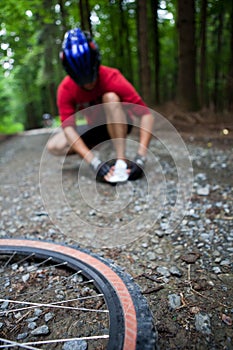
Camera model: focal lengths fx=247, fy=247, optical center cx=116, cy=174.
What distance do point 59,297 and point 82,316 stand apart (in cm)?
20

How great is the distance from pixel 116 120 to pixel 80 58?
80 cm

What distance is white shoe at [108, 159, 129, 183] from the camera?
9.21 feet

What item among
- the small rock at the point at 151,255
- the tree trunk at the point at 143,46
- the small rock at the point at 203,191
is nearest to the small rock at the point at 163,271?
the small rock at the point at 151,255

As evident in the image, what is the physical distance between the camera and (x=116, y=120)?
3.06 metres

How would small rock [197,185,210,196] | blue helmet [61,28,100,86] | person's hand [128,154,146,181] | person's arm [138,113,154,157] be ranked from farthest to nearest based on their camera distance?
person's arm [138,113,154,157], person's hand [128,154,146,181], blue helmet [61,28,100,86], small rock [197,185,210,196]

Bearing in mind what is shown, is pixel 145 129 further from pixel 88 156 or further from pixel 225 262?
pixel 225 262

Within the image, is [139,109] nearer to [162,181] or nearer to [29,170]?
[162,181]

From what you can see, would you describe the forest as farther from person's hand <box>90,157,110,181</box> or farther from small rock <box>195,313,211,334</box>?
small rock <box>195,313,211,334</box>

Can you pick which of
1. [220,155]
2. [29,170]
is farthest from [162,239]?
[29,170]

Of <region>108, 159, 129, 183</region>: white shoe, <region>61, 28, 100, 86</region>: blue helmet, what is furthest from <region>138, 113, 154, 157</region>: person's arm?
<region>61, 28, 100, 86</region>: blue helmet

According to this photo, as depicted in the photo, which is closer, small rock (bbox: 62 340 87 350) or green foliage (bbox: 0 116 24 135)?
small rock (bbox: 62 340 87 350)

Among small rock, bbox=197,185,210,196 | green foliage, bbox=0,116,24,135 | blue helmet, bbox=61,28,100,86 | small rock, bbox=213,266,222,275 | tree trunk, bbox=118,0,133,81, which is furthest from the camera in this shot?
green foliage, bbox=0,116,24,135

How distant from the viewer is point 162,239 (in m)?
1.90

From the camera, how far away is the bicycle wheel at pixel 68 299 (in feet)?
3.34
